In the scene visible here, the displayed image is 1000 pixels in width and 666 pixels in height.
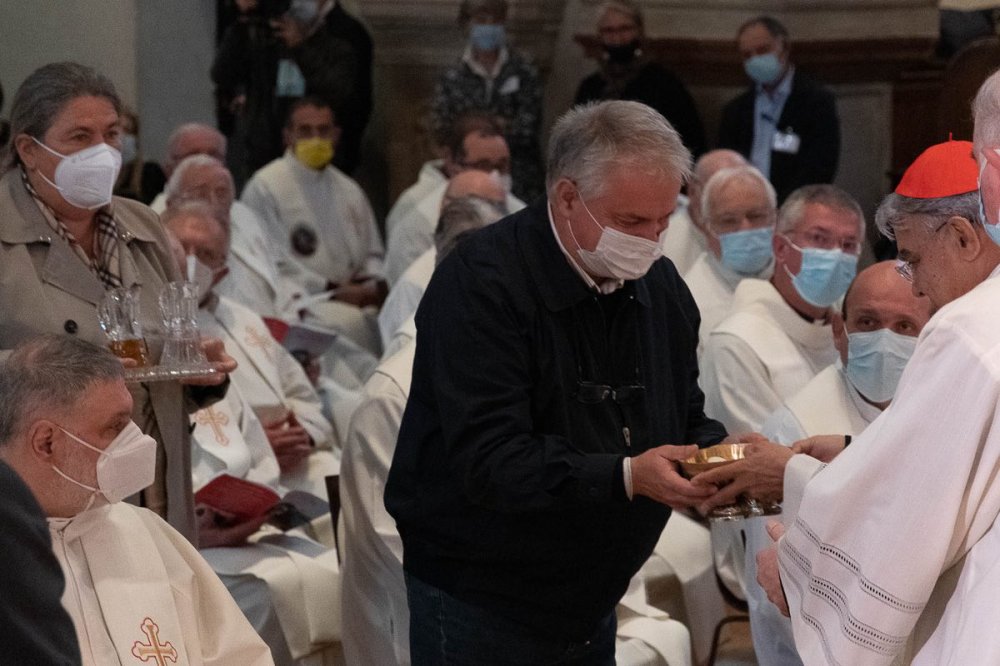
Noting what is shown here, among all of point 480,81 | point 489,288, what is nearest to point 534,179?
point 480,81

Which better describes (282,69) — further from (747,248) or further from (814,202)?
(814,202)

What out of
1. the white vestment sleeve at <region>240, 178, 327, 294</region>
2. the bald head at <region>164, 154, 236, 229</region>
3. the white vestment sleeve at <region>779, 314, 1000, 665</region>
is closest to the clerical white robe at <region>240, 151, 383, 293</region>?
the white vestment sleeve at <region>240, 178, 327, 294</region>

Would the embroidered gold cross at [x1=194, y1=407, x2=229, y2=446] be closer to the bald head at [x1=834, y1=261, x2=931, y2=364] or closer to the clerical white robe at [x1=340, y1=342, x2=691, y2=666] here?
the clerical white robe at [x1=340, y1=342, x2=691, y2=666]

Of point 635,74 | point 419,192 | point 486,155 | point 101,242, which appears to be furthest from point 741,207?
point 101,242

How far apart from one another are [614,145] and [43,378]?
1329mm

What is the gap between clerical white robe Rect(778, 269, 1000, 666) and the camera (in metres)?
2.87

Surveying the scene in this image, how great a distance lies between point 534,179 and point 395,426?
544 centimetres

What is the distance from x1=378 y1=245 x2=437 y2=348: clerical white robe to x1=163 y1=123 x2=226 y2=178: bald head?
165 centimetres

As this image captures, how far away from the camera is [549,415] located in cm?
362

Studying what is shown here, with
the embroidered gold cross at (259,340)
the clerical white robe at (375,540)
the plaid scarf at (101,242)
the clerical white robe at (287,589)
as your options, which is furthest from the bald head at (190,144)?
the plaid scarf at (101,242)

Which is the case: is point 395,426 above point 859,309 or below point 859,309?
below

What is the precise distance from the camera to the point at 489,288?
3.58m

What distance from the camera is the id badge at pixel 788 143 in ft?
30.7

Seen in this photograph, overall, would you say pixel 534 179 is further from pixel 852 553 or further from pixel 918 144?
pixel 852 553
